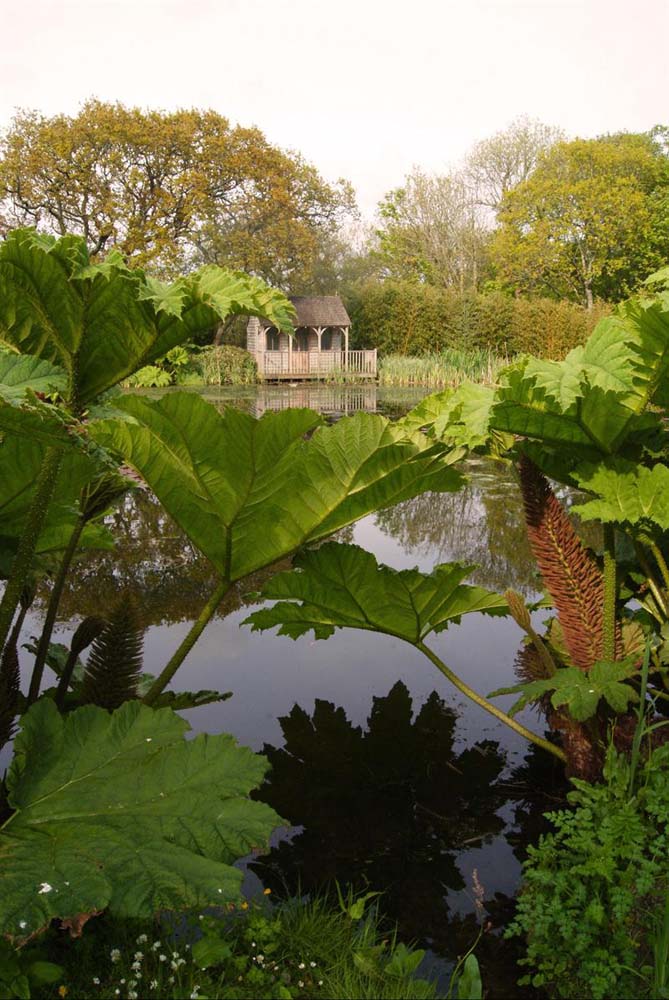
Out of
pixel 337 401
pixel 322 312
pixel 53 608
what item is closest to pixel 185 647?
pixel 53 608

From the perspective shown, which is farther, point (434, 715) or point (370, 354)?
point (370, 354)

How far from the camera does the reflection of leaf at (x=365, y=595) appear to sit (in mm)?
2336

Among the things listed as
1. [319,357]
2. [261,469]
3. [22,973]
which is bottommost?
[22,973]

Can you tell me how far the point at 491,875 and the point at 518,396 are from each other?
1.31 m

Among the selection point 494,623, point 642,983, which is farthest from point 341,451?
point 494,623

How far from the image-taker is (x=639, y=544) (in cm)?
271

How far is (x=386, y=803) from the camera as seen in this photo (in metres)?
2.50

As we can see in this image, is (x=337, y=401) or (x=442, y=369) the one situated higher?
(x=442, y=369)

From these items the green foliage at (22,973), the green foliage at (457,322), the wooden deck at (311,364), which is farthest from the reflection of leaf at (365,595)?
the wooden deck at (311,364)

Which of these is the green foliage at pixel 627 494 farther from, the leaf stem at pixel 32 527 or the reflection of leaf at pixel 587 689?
the leaf stem at pixel 32 527

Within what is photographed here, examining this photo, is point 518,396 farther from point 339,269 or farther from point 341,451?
point 339,269

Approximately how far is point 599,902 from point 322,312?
104ft

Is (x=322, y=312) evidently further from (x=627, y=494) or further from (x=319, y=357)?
(x=627, y=494)

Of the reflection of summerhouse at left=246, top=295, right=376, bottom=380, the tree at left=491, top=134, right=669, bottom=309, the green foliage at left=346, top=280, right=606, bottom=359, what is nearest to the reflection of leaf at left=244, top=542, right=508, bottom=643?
the green foliage at left=346, top=280, right=606, bottom=359
